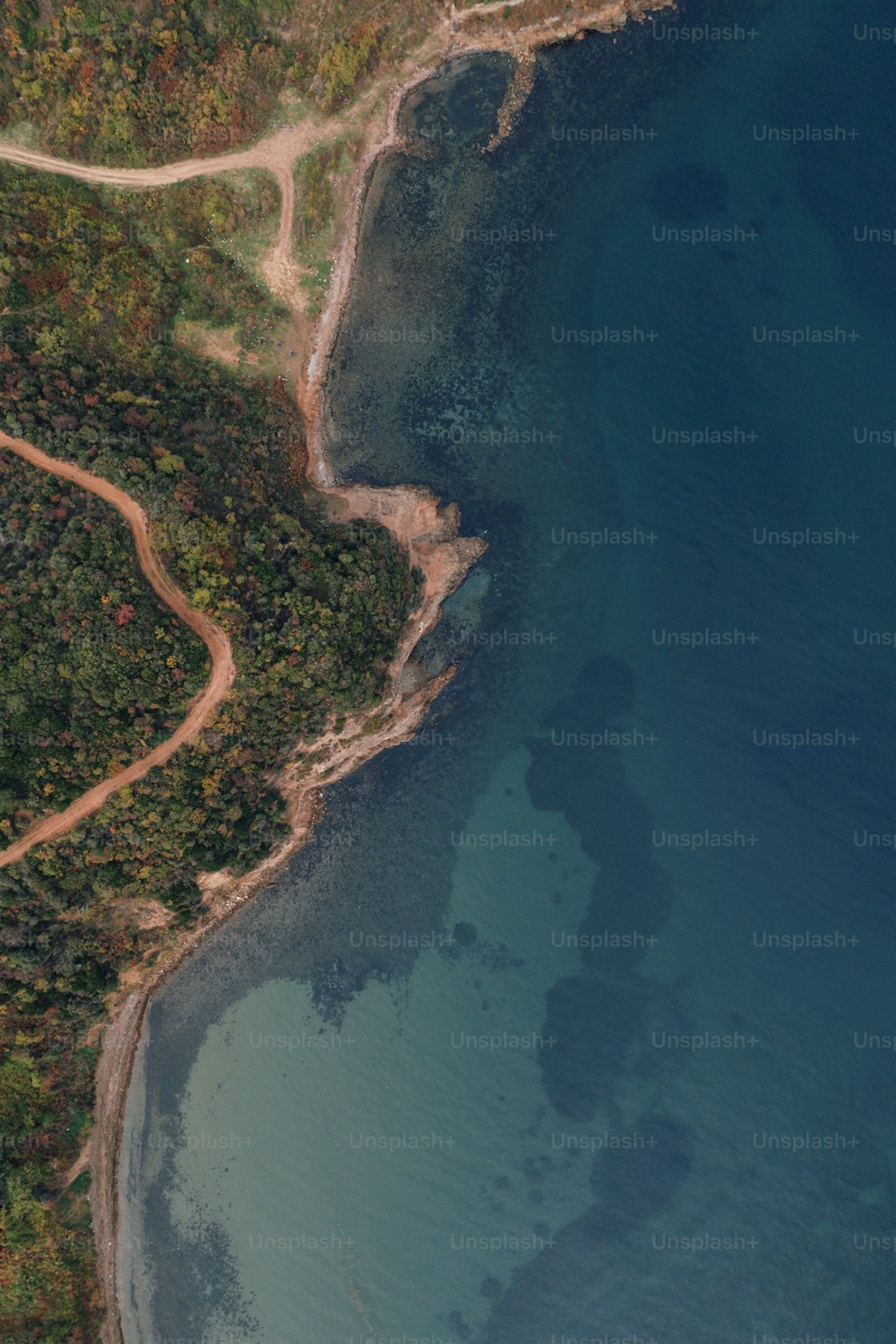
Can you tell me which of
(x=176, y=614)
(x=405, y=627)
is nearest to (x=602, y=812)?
(x=405, y=627)

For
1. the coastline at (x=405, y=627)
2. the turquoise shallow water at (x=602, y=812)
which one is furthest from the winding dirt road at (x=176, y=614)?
the turquoise shallow water at (x=602, y=812)

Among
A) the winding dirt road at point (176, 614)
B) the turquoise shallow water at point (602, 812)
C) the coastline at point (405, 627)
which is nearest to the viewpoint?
the winding dirt road at point (176, 614)

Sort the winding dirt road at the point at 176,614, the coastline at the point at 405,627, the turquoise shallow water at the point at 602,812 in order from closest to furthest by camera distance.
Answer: the winding dirt road at the point at 176,614, the turquoise shallow water at the point at 602,812, the coastline at the point at 405,627

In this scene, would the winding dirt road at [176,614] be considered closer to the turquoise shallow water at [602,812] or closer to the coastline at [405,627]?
the coastline at [405,627]

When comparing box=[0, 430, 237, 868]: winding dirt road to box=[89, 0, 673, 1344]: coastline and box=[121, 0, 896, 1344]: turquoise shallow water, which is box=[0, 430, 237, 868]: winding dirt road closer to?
box=[89, 0, 673, 1344]: coastline

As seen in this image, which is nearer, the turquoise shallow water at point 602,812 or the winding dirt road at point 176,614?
the winding dirt road at point 176,614

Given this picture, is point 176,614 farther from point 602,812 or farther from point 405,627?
point 602,812
